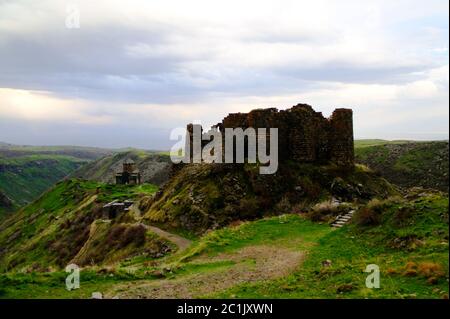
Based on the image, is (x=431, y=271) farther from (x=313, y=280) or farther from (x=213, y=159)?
(x=213, y=159)

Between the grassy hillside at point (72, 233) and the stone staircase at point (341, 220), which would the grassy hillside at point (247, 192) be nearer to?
the grassy hillside at point (72, 233)

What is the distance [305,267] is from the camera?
16453mm

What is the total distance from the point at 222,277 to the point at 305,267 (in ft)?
9.76

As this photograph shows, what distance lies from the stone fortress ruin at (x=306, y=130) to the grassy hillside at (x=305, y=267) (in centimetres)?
1478

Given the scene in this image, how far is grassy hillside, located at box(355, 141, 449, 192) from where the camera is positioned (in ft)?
259

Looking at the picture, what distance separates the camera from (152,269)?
17844 mm

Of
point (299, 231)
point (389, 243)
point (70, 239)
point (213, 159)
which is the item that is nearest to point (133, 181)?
point (70, 239)

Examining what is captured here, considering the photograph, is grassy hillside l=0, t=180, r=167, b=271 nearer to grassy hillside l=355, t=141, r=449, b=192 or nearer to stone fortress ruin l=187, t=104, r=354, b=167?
stone fortress ruin l=187, t=104, r=354, b=167

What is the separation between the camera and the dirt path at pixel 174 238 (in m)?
27.2

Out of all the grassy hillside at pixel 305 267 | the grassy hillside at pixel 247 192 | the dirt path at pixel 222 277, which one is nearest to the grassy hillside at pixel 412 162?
the grassy hillside at pixel 247 192

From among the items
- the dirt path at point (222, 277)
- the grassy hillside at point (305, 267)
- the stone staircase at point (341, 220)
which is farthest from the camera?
the stone staircase at point (341, 220)

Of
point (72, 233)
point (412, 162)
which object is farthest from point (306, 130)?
point (412, 162)

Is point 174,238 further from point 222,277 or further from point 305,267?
point 305,267

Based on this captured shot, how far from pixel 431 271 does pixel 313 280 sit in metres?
3.39
